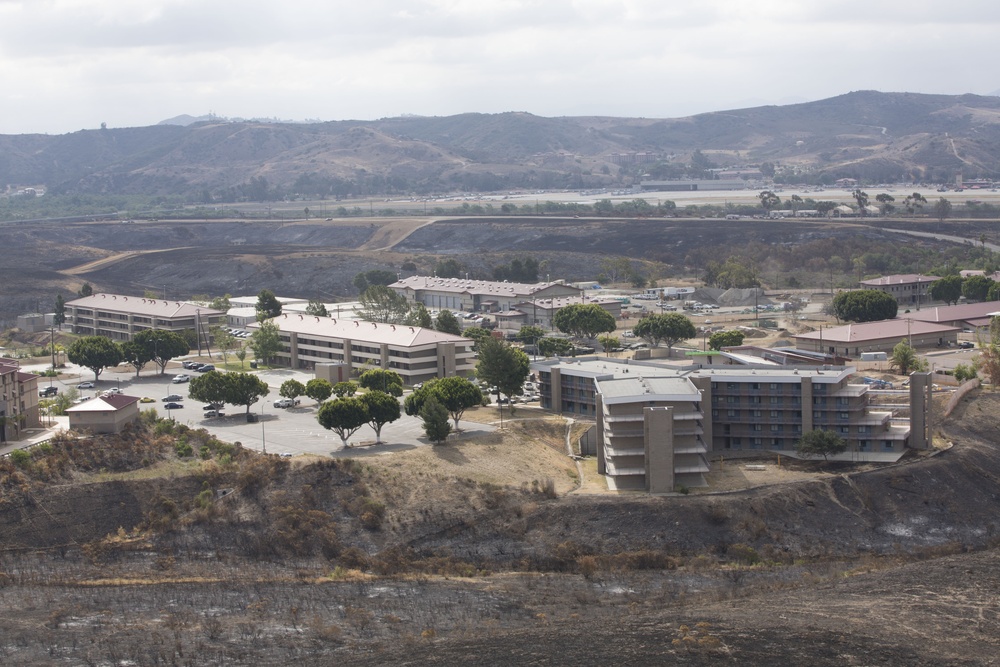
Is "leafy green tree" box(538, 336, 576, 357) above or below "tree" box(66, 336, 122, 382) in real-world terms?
below

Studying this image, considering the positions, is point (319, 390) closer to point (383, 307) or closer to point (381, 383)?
point (381, 383)

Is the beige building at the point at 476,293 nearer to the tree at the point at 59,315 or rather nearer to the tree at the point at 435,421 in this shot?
the tree at the point at 59,315

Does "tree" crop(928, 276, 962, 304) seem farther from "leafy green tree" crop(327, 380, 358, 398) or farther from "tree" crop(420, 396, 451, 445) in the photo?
Answer: "tree" crop(420, 396, 451, 445)

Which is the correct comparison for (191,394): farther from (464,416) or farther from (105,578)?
(105,578)

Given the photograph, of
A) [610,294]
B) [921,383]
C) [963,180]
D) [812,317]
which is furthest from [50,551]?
[963,180]

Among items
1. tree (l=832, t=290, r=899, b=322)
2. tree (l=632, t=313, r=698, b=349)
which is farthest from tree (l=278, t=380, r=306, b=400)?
tree (l=832, t=290, r=899, b=322)

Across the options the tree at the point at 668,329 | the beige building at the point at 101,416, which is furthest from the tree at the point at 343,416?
the tree at the point at 668,329
